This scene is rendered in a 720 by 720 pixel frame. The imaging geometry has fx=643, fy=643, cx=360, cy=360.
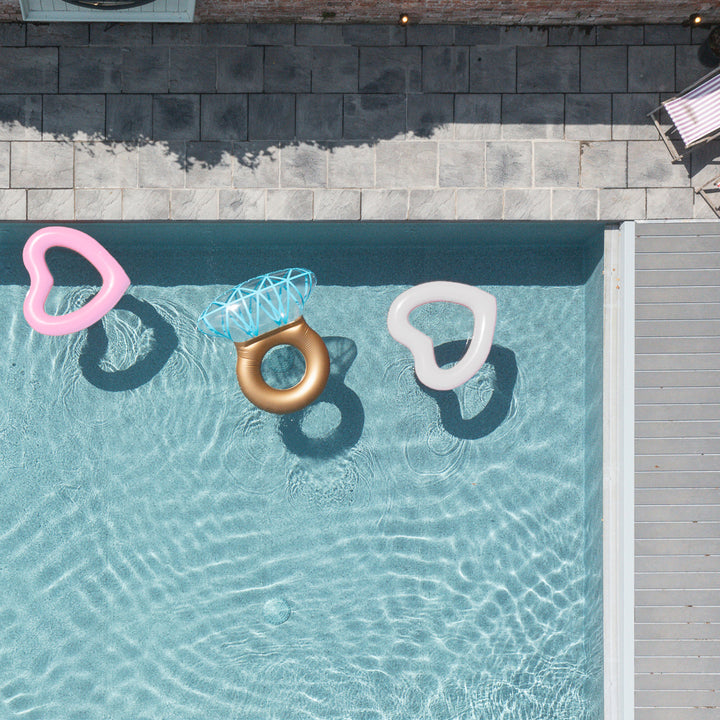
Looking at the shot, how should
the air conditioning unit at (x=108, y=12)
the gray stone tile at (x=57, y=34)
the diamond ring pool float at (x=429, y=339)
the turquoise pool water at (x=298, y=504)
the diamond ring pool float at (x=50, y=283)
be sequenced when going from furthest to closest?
1. the turquoise pool water at (x=298, y=504)
2. the gray stone tile at (x=57, y=34)
3. the diamond ring pool float at (x=429, y=339)
4. the diamond ring pool float at (x=50, y=283)
5. the air conditioning unit at (x=108, y=12)

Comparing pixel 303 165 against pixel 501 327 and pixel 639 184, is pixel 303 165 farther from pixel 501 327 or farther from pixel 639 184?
pixel 639 184

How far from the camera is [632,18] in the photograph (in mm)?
6746

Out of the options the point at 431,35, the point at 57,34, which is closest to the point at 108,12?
the point at 57,34

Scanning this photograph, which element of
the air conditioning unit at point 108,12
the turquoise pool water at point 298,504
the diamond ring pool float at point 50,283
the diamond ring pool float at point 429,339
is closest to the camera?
the air conditioning unit at point 108,12

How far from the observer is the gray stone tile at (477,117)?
6.82 m

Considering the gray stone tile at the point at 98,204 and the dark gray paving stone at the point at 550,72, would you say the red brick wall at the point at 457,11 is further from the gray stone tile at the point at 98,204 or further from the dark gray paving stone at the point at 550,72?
the gray stone tile at the point at 98,204

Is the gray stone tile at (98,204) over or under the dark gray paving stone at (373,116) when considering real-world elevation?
under

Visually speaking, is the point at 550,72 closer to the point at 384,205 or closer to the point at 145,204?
the point at 384,205

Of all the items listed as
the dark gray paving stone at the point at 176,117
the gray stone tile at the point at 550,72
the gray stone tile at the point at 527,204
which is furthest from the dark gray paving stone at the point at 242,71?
the gray stone tile at the point at 527,204

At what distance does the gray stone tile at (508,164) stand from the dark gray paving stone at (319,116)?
1628 millimetres

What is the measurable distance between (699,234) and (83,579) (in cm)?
785

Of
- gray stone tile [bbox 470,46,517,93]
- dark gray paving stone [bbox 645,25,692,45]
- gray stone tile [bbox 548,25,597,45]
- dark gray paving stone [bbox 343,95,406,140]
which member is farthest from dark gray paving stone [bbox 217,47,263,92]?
dark gray paving stone [bbox 645,25,692,45]

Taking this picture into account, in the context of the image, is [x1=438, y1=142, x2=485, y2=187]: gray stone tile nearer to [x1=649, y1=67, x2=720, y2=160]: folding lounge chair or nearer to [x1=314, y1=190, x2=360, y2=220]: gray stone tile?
[x1=314, y1=190, x2=360, y2=220]: gray stone tile

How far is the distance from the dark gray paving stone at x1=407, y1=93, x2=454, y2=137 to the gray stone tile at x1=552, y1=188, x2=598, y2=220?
1413mm
